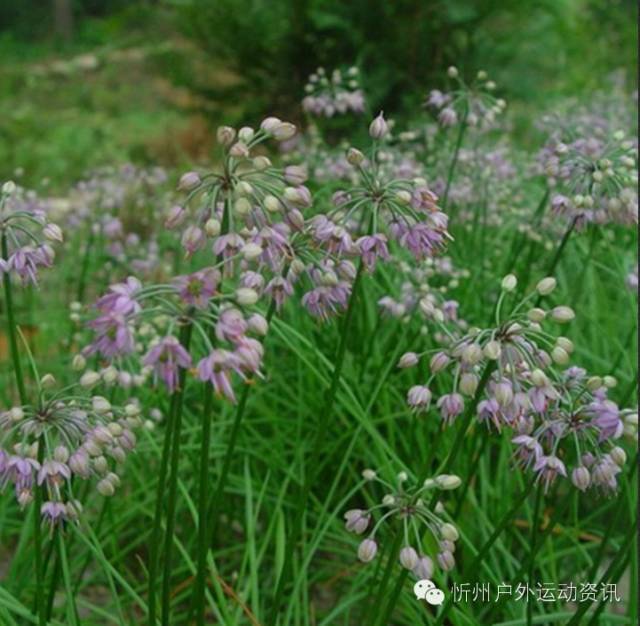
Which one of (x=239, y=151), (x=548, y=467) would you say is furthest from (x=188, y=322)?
(x=548, y=467)

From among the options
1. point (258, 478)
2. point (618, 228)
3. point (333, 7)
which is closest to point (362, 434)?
point (258, 478)

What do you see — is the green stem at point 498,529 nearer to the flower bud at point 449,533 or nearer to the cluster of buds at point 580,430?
the cluster of buds at point 580,430

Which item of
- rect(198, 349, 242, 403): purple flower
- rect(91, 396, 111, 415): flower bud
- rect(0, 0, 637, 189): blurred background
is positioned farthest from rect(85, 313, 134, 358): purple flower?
rect(0, 0, 637, 189): blurred background

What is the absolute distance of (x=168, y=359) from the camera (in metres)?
1.30

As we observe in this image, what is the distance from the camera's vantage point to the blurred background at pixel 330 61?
7984 millimetres

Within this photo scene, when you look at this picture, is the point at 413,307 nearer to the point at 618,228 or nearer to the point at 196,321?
the point at 196,321

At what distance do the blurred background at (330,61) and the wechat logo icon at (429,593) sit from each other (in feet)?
16.1

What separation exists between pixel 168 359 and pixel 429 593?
968 millimetres

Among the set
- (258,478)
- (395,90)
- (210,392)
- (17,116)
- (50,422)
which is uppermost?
(210,392)

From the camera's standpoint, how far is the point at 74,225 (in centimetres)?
440

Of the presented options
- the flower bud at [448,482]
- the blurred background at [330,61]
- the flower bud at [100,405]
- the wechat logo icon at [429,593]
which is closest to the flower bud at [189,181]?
→ the flower bud at [100,405]

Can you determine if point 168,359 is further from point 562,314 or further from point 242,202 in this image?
point 562,314

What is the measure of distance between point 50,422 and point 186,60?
7.81 metres

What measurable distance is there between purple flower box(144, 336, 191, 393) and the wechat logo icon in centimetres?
77
